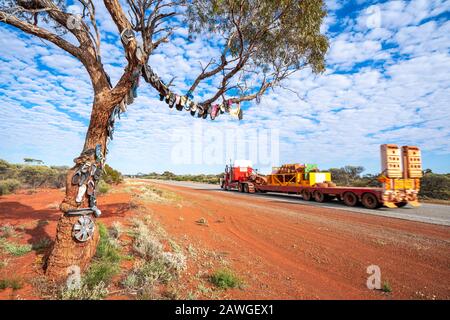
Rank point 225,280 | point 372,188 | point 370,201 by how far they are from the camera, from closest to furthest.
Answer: point 225,280, point 370,201, point 372,188

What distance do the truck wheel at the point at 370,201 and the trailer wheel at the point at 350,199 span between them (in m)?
0.49

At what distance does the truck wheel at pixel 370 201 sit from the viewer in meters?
13.3

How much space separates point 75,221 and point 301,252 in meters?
4.87

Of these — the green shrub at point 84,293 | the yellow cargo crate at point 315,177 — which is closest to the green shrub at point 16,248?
the green shrub at point 84,293

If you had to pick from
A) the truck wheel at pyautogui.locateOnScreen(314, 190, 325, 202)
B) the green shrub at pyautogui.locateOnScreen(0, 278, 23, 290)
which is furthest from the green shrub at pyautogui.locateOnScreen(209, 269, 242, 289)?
the truck wheel at pyautogui.locateOnScreen(314, 190, 325, 202)

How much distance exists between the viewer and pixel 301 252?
19.6ft

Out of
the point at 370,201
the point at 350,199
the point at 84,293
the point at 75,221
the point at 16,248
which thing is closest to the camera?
the point at 84,293

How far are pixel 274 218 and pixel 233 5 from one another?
749 centimetres

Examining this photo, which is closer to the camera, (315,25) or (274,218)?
(315,25)

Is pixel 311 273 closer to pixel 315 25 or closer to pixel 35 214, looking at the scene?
pixel 315 25

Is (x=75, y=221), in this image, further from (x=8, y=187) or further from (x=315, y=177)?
(x=8, y=187)

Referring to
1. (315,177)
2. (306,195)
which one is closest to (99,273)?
(306,195)

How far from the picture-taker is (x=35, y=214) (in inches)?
340

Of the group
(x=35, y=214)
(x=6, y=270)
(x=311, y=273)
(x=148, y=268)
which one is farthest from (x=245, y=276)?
(x=35, y=214)
